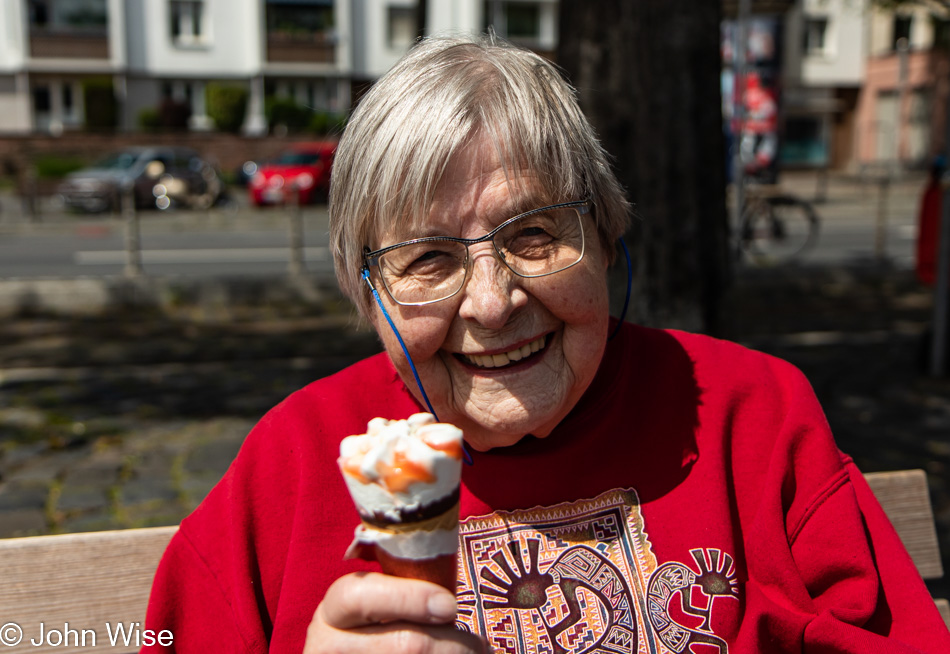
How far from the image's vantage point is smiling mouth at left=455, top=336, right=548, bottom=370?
5.45 ft

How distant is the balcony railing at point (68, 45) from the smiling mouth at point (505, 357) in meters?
42.1

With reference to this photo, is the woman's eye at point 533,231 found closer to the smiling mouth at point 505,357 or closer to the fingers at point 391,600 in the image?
the smiling mouth at point 505,357

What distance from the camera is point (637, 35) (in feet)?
11.0

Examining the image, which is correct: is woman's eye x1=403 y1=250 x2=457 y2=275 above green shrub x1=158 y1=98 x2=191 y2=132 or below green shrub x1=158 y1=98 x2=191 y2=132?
above

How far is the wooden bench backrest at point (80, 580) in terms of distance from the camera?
190 cm

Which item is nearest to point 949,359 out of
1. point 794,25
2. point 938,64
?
point 938,64

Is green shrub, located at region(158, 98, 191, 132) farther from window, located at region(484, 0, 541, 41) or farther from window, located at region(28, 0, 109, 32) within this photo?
window, located at region(484, 0, 541, 41)

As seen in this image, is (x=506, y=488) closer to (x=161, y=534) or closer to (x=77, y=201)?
(x=161, y=534)

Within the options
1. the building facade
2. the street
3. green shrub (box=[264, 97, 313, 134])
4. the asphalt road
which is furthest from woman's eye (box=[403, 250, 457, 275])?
green shrub (box=[264, 97, 313, 134])

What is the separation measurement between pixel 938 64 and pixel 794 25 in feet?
26.0

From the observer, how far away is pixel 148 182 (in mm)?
23406

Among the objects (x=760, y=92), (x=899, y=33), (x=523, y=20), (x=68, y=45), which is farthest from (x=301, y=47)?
(x=899, y=33)

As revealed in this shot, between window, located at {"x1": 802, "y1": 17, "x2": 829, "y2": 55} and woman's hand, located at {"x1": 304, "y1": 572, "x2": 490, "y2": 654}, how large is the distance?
1804 inches

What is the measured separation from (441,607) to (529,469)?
58 cm
